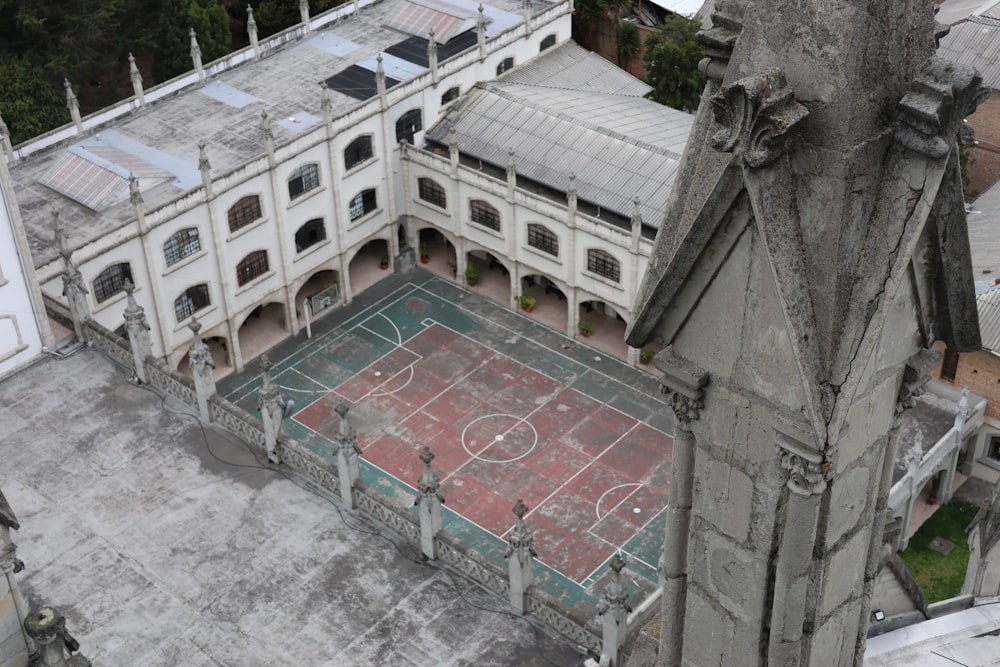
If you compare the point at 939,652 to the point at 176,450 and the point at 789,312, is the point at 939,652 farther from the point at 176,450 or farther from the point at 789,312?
the point at 176,450

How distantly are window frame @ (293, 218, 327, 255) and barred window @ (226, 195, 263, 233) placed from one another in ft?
12.1

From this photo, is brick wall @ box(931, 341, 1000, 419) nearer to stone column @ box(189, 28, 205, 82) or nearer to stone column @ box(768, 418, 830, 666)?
stone column @ box(189, 28, 205, 82)

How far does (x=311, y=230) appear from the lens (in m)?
87.8

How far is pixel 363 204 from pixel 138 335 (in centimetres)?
3351

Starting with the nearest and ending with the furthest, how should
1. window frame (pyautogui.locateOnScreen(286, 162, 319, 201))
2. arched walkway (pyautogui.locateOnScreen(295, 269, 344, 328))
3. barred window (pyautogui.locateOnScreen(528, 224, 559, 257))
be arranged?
window frame (pyautogui.locateOnScreen(286, 162, 319, 201)), barred window (pyautogui.locateOnScreen(528, 224, 559, 257)), arched walkway (pyautogui.locateOnScreen(295, 269, 344, 328))

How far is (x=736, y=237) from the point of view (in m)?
16.3

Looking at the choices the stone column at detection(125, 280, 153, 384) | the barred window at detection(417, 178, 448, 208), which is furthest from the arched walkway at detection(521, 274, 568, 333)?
the stone column at detection(125, 280, 153, 384)

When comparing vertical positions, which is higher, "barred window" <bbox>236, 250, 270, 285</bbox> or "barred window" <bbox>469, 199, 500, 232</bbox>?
"barred window" <bbox>469, 199, 500, 232</bbox>

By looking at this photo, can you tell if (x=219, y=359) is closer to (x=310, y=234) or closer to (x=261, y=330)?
(x=261, y=330)

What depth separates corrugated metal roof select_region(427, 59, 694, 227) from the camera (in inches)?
3285

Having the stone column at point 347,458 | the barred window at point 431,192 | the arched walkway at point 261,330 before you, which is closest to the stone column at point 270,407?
the stone column at point 347,458

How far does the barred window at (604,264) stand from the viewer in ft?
270

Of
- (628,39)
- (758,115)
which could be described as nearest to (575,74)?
(628,39)

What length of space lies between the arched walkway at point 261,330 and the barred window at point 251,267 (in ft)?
10.2
